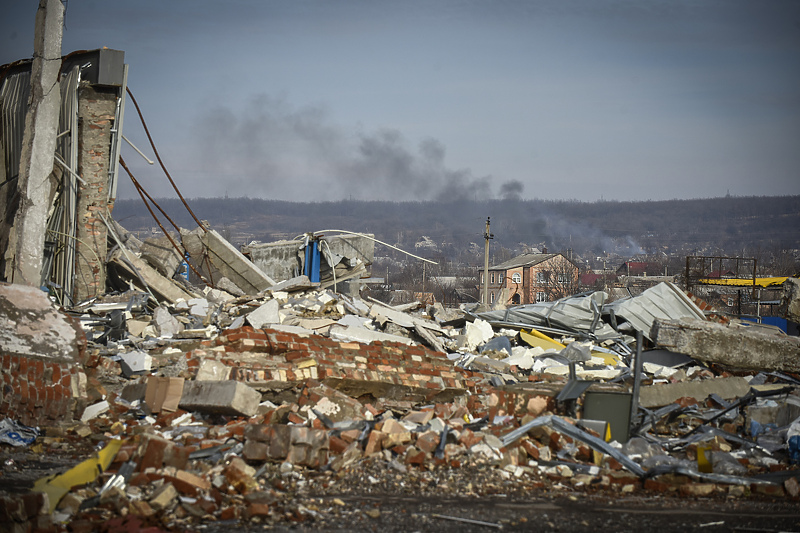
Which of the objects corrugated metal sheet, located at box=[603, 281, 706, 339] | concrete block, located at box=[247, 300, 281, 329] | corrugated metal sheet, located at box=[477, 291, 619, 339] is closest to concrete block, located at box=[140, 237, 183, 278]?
concrete block, located at box=[247, 300, 281, 329]

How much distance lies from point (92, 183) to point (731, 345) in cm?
964

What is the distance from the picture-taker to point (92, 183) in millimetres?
10070

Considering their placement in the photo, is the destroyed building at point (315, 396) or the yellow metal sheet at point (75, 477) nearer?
the yellow metal sheet at point (75, 477)

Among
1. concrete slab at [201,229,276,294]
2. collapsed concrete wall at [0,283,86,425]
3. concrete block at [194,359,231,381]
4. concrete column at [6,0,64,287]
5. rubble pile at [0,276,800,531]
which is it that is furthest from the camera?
concrete slab at [201,229,276,294]

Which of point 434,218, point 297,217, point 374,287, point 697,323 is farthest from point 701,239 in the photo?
point 697,323

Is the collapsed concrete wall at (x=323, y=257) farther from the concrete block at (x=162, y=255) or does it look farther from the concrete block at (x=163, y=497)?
the concrete block at (x=163, y=497)

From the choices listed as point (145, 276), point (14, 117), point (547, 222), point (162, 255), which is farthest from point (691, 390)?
point (547, 222)

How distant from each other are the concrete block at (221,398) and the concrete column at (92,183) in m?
5.59

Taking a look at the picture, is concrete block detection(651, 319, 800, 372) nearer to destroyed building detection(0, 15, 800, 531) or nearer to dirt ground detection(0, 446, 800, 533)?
destroyed building detection(0, 15, 800, 531)

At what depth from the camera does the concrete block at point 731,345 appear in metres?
7.62

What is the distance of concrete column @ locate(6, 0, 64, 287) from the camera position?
8.84 meters

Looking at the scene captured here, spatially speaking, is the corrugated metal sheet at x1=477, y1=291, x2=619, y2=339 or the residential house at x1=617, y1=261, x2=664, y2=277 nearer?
the corrugated metal sheet at x1=477, y1=291, x2=619, y2=339

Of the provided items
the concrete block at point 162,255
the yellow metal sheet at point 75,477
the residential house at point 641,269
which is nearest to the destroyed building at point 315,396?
the yellow metal sheet at point 75,477

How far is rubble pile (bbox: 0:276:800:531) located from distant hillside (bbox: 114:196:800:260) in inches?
3860
